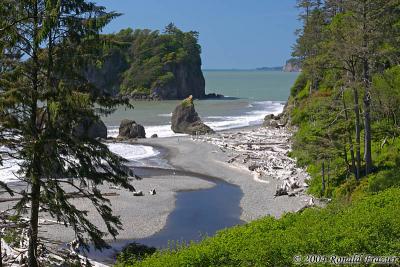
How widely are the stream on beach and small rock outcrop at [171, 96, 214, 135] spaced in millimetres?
24981

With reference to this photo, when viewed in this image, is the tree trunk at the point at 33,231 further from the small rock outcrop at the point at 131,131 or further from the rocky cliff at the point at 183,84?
the rocky cliff at the point at 183,84

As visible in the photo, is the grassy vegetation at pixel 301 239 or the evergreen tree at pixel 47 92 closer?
the grassy vegetation at pixel 301 239

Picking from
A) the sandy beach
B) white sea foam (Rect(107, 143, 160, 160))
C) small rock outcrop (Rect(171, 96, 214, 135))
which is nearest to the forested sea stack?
small rock outcrop (Rect(171, 96, 214, 135))

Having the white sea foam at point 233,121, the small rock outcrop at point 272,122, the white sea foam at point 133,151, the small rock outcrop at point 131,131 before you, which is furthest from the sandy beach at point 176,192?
the white sea foam at point 233,121

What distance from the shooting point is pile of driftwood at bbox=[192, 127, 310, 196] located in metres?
30.2

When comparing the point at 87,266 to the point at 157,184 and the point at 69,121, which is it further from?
the point at 157,184

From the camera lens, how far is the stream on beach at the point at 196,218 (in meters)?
21.3

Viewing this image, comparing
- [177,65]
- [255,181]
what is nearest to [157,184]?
[255,181]

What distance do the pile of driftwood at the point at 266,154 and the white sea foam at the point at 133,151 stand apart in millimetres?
7153

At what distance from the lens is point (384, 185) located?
21.1m

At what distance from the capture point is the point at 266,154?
137 ft

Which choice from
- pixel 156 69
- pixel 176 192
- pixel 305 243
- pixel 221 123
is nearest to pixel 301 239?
pixel 305 243

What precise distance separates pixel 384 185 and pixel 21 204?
15829 millimetres

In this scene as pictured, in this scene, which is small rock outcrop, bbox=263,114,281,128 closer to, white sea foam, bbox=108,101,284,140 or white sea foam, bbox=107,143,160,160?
white sea foam, bbox=108,101,284,140
